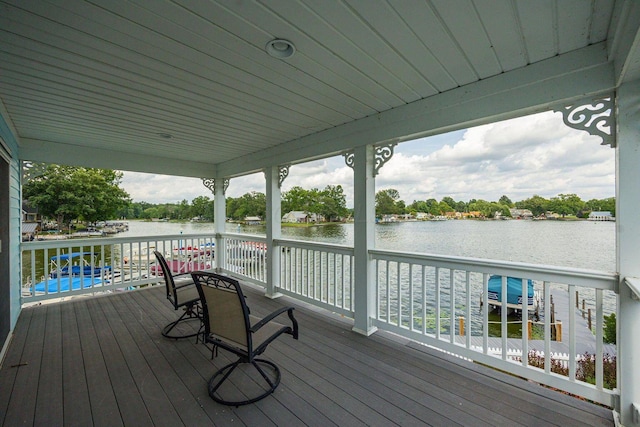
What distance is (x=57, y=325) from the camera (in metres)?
3.39

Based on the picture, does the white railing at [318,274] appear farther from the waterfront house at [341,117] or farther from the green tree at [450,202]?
the green tree at [450,202]

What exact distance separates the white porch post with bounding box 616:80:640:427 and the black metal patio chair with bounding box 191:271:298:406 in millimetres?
2301

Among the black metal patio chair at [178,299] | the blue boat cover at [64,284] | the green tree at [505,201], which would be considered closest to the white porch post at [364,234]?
the green tree at [505,201]

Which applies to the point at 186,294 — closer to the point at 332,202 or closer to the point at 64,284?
the point at 332,202

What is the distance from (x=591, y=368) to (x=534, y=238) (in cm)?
310

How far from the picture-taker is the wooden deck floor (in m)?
1.84

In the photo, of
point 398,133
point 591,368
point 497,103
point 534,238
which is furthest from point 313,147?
point 591,368

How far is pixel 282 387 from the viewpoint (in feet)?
7.14

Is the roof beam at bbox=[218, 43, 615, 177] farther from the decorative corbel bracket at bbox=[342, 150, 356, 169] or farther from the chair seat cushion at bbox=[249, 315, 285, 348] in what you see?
the chair seat cushion at bbox=[249, 315, 285, 348]

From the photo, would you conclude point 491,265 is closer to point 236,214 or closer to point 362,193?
point 362,193

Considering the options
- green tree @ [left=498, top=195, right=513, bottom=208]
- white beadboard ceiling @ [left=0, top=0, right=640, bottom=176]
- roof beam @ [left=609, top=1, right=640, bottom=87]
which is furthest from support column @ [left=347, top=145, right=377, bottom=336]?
roof beam @ [left=609, top=1, right=640, bottom=87]

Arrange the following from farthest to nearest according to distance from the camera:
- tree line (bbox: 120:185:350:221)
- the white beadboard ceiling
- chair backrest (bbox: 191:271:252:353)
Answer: tree line (bbox: 120:185:350:221) < chair backrest (bbox: 191:271:252:353) < the white beadboard ceiling

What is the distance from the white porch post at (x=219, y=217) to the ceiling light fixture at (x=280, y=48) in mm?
4589

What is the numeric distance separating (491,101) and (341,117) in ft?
4.96
